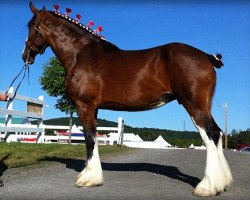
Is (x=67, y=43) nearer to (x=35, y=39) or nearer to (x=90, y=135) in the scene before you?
(x=35, y=39)

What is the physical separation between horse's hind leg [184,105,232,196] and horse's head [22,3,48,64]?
11.1 feet

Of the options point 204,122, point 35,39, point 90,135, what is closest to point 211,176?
point 204,122

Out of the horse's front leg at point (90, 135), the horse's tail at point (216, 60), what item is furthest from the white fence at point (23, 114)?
the horse's tail at point (216, 60)

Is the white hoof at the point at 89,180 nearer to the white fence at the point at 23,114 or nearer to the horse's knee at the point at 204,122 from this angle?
the horse's knee at the point at 204,122

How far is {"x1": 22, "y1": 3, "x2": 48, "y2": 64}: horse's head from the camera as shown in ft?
24.5

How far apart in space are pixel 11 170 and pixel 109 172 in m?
2.02

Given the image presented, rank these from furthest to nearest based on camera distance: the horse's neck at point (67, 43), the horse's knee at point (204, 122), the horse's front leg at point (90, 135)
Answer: the horse's neck at point (67, 43) < the horse's front leg at point (90, 135) < the horse's knee at point (204, 122)

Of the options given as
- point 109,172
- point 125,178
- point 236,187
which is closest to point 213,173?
point 236,187

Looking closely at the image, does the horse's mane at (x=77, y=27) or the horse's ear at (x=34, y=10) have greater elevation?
the horse's ear at (x=34, y=10)

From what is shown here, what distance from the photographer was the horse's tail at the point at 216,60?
6.19 metres

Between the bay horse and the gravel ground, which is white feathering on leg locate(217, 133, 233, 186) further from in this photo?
the gravel ground

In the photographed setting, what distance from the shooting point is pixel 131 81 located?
629 centimetres

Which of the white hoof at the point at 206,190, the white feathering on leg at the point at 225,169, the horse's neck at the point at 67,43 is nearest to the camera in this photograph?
the white hoof at the point at 206,190

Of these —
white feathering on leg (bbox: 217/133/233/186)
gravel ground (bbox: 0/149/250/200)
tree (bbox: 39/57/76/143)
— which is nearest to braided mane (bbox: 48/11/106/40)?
gravel ground (bbox: 0/149/250/200)
